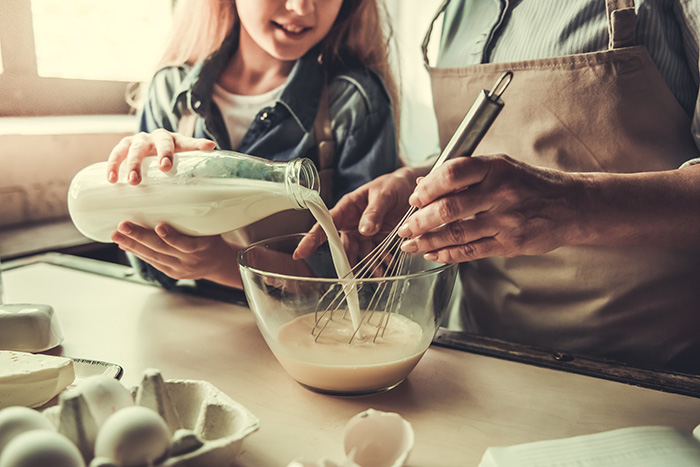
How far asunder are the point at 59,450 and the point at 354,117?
0.92 metres

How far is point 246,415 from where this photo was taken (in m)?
0.46

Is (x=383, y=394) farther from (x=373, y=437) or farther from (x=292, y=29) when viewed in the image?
(x=292, y=29)

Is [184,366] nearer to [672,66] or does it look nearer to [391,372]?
[391,372]

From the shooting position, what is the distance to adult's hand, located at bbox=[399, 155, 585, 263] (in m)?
0.60

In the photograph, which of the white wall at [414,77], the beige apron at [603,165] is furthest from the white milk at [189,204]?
the white wall at [414,77]

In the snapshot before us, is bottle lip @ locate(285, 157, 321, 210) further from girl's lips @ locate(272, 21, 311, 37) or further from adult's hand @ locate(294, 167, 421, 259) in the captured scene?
girl's lips @ locate(272, 21, 311, 37)

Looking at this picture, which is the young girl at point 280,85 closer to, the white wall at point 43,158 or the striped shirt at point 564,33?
the striped shirt at point 564,33

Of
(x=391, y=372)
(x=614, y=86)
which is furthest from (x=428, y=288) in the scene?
(x=614, y=86)

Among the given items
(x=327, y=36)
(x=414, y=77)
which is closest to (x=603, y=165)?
(x=327, y=36)

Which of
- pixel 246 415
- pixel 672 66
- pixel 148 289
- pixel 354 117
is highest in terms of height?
pixel 672 66

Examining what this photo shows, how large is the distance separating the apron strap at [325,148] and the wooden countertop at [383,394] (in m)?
0.38

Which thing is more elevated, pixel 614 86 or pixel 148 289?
pixel 614 86

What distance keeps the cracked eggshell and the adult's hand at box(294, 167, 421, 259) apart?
337 mm

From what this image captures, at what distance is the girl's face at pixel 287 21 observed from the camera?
0.98 metres
